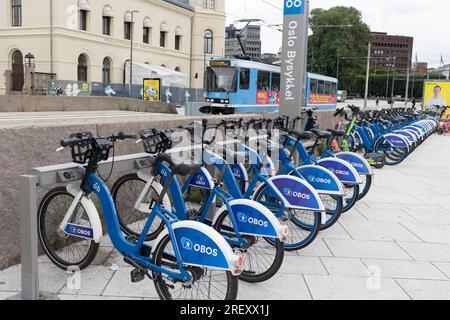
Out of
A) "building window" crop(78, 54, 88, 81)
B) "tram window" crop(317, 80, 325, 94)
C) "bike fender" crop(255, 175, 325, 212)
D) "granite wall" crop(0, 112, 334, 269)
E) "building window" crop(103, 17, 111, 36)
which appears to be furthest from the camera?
"building window" crop(103, 17, 111, 36)

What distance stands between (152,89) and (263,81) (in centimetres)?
751

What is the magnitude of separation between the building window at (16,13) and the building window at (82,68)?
5.72 meters

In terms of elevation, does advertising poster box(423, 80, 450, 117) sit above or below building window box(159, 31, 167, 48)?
below

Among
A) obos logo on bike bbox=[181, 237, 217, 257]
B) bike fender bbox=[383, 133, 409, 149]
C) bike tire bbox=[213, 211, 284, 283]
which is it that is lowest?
bike tire bbox=[213, 211, 284, 283]

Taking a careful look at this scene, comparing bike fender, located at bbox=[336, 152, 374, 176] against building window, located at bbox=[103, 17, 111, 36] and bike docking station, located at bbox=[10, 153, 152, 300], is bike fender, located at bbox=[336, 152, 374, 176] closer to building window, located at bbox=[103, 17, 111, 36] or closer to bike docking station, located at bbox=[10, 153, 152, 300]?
bike docking station, located at bbox=[10, 153, 152, 300]

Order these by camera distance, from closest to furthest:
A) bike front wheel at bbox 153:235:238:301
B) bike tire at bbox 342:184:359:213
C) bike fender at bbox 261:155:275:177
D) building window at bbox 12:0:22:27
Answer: bike front wheel at bbox 153:235:238:301, bike fender at bbox 261:155:275:177, bike tire at bbox 342:184:359:213, building window at bbox 12:0:22:27

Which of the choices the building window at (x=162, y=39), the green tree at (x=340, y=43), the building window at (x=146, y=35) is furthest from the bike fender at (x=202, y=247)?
the green tree at (x=340, y=43)

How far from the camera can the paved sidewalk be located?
358 centimetres

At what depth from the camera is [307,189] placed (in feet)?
14.3

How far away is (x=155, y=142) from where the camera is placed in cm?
409

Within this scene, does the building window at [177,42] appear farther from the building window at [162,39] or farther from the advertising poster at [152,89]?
the advertising poster at [152,89]

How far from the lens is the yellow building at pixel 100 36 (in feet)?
126

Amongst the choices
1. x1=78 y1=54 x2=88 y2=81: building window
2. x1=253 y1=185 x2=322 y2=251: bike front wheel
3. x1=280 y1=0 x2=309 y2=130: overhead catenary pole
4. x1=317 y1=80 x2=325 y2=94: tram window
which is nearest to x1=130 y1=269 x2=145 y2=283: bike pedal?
x1=253 y1=185 x2=322 y2=251: bike front wheel
